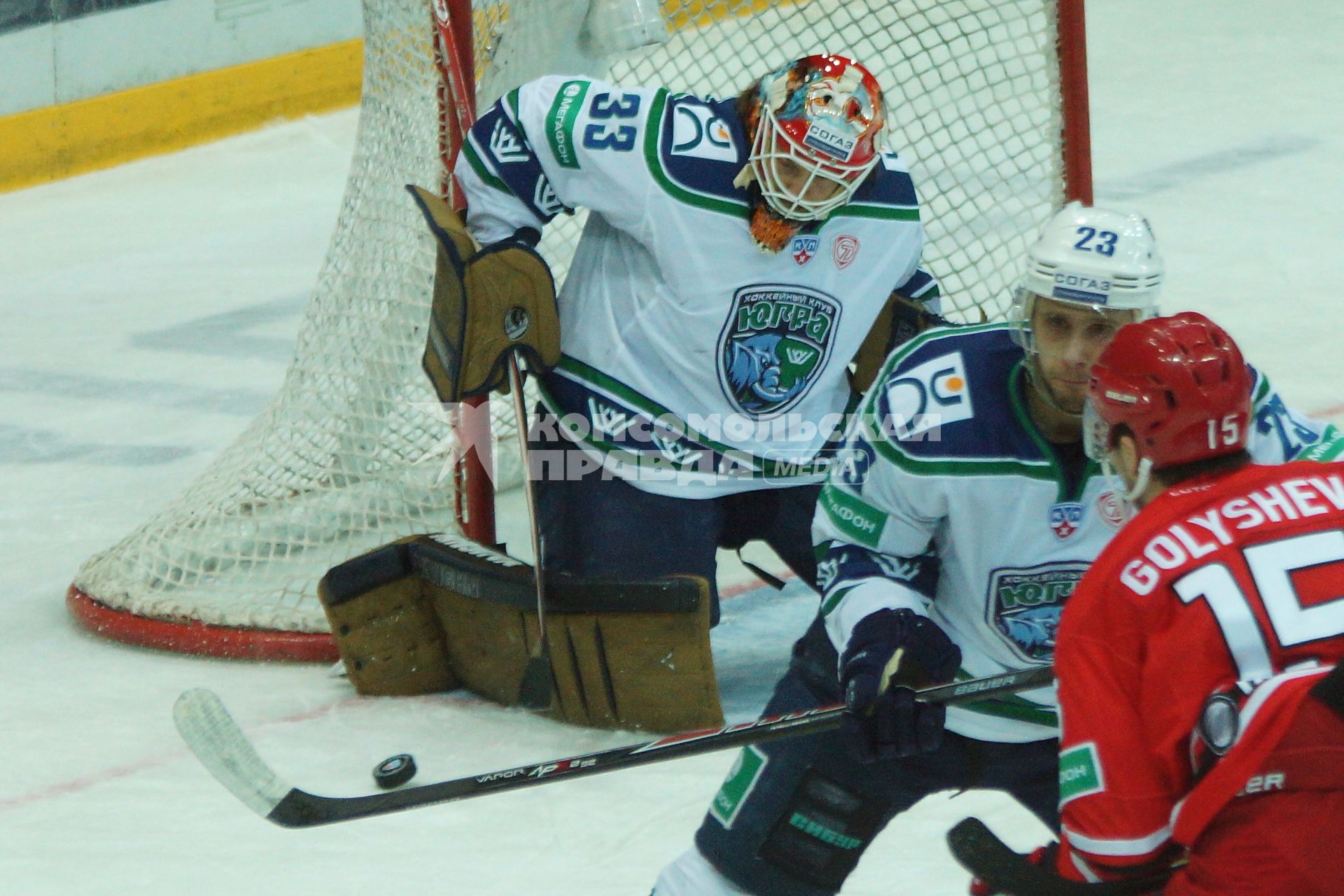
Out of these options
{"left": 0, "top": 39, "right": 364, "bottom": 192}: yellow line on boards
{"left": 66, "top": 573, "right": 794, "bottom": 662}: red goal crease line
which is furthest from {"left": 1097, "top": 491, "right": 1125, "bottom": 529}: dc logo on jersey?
{"left": 0, "top": 39, "right": 364, "bottom": 192}: yellow line on boards

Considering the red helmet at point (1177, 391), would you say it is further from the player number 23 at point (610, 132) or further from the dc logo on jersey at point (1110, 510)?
the player number 23 at point (610, 132)

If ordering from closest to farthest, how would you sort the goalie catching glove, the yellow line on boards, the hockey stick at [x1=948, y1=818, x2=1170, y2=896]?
1. the hockey stick at [x1=948, y1=818, x2=1170, y2=896]
2. the goalie catching glove
3. the yellow line on boards

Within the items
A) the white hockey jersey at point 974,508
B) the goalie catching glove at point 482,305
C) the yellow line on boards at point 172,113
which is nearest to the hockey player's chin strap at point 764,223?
the goalie catching glove at point 482,305

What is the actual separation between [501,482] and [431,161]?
97cm

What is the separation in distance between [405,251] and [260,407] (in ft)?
4.90

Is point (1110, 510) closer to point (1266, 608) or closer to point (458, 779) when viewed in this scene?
point (1266, 608)

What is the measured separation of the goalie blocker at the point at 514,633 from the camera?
2.81m

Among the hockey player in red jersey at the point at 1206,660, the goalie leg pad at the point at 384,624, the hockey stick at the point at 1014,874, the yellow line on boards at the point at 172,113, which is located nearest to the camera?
the hockey player in red jersey at the point at 1206,660

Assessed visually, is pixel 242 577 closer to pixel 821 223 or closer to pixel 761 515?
pixel 761 515

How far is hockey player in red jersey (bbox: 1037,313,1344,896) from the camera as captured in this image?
1.31 m

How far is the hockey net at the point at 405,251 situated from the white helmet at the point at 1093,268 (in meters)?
1.50

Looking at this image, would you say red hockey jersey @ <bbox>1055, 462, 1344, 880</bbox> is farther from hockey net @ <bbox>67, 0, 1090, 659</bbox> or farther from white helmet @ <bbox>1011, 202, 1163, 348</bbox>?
hockey net @ <bbox>67, 0, 1090, 659</bbox>

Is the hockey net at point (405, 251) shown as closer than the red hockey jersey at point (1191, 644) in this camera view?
No

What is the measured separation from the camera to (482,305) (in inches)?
110
